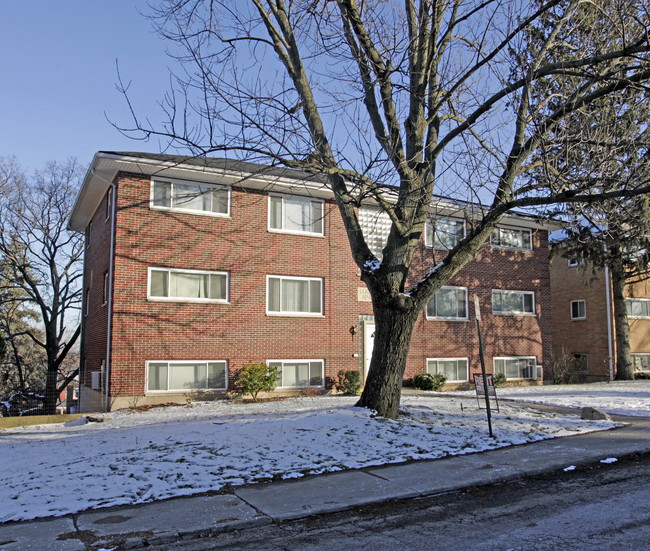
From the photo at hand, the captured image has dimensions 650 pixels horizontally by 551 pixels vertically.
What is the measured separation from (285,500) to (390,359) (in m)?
4.54

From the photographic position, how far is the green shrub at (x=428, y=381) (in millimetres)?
19125

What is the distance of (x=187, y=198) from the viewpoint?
16.6 metres

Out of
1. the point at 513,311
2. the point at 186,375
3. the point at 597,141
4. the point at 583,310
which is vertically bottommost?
the point at 186,375

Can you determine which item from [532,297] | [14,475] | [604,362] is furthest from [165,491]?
[604,362]

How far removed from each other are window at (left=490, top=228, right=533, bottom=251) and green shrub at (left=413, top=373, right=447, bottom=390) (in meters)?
6.21

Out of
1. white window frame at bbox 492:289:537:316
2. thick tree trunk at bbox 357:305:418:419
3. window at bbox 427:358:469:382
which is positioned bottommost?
window at bbox 427:358:469:382

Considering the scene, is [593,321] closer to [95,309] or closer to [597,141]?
[597,141]

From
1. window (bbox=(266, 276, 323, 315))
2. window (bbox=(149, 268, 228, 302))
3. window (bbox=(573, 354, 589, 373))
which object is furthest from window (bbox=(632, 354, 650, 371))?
window (bbox=(149, 268, 228, 302))

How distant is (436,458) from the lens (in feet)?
27.6

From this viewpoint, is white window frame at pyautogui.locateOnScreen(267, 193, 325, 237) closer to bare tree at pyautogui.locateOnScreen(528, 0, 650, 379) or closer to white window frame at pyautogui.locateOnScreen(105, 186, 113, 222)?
white window frame at pyautogui.locateOnScreen(105, 186, 113, 222)

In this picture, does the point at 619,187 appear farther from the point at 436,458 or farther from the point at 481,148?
the point at 436,458

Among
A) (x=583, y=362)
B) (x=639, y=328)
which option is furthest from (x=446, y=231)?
(x=639, y=328)

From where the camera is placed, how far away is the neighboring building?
91.1 feet

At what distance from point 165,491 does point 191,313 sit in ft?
33.7
